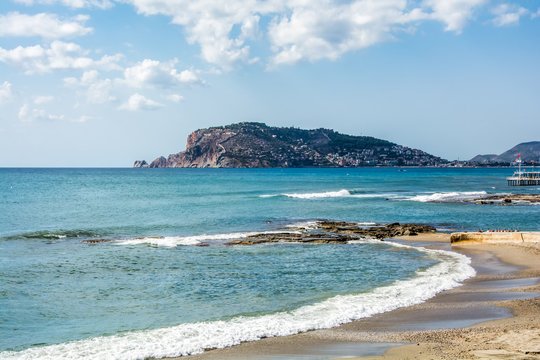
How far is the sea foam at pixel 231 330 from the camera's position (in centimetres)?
1043

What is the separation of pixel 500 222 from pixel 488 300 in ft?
77.9

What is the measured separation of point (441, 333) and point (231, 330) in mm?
5221

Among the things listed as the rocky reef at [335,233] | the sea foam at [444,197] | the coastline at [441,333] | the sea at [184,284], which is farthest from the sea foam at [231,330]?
the sea foam at [444,197]

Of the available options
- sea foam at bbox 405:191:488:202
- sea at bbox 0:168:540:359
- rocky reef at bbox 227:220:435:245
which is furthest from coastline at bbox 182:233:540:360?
sea foam at bbox 405:191:488:202

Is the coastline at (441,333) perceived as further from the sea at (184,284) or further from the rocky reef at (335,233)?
the rocky reef at (335,233)

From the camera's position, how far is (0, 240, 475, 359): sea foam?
10430mm

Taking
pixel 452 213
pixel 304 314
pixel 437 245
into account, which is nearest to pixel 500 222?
pixel 452 213

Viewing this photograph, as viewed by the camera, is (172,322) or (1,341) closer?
(1,341)

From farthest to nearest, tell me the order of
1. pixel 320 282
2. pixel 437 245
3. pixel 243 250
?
1. pixel 437 245
2. pixel 243 250
3. pixel 320 282

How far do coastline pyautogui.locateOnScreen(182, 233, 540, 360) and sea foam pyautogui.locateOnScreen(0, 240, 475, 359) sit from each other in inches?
15.2

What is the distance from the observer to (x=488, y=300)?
13.9m

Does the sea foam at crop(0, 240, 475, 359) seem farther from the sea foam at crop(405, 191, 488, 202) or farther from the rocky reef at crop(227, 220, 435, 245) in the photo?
the sea foam at crop(405, 191, 488, 202)

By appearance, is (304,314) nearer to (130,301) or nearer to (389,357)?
(389,357)

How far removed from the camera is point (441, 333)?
1080 cm
